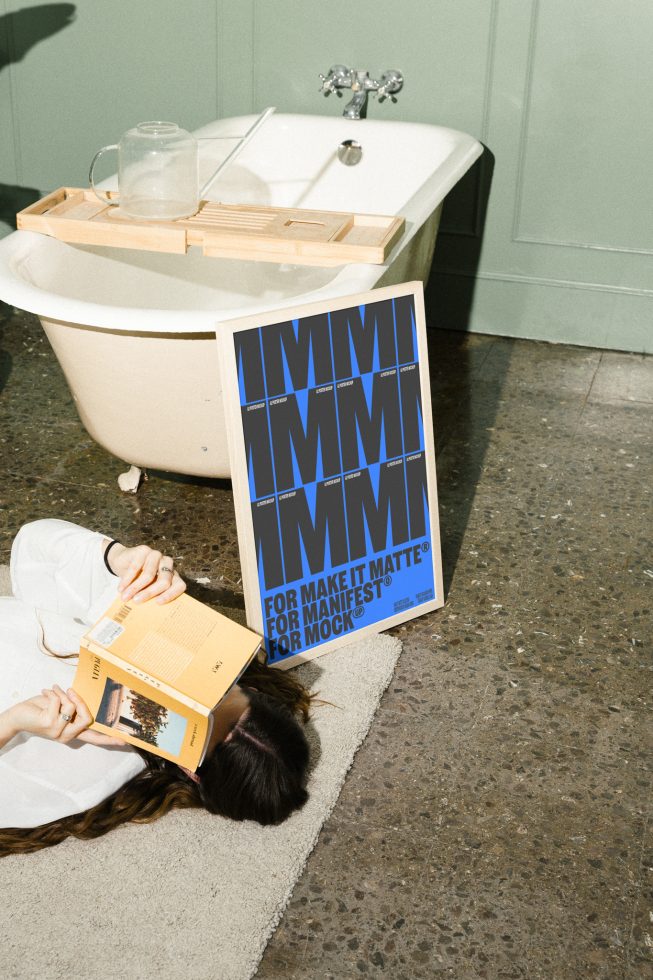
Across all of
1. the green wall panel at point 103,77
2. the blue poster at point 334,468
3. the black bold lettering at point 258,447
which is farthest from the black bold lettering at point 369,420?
the green wall panel at point 103,77

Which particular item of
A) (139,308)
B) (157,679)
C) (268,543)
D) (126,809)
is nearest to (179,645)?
(157,679)

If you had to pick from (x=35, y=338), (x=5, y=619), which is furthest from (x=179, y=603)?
(x=35, y=338)

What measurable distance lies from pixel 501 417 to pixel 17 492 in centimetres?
130

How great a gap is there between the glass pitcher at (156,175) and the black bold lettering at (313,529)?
87cm

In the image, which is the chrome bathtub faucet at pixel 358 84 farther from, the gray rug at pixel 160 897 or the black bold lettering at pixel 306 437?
the gray rug at pixel 160 897

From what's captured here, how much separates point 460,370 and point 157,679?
2023 millimetres

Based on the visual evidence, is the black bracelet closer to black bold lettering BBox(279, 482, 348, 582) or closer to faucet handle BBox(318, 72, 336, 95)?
black bold lettering BBox(279, 482, 348, 582)

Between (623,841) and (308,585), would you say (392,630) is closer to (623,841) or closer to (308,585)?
(308,585)

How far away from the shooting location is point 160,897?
61.6 inches

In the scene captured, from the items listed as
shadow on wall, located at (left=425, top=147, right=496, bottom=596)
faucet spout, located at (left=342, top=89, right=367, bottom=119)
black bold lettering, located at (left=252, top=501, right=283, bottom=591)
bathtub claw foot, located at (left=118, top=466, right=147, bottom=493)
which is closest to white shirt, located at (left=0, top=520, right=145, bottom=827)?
black bold lettering, located at (left=252, top=501, right=283, bottom=591)

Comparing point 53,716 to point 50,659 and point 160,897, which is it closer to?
point 50,659

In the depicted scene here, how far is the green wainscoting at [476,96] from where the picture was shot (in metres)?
3.16

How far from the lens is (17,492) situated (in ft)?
8.46

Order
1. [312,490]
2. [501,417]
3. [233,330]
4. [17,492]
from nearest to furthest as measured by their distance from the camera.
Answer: [233,330], [312,490], [17,492], [501,417]
